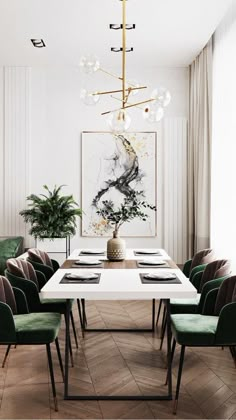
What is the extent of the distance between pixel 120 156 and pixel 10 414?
453 cm

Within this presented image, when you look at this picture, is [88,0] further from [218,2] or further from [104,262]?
[104,262]

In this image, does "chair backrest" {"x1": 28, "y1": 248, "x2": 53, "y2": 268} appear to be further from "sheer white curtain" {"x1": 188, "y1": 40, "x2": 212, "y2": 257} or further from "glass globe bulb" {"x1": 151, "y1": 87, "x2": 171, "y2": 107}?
"sheer white curtain" {"x1": 188, "y1": 40, "x2": 212, "y2": 257}

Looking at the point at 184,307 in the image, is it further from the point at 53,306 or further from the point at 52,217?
the point at 52,217

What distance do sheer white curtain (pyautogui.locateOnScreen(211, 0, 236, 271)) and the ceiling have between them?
0.19 metres

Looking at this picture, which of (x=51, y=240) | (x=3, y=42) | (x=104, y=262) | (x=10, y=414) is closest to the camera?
(x=10, y=414)

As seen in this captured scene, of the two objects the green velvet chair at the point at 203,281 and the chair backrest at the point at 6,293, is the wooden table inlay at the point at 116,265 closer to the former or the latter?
the green velvet chair at the point at 203,281

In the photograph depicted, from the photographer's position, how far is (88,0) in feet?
15.3

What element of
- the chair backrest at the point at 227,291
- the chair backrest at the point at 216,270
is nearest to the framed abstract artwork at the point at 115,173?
the chair backrest at the point at 216,270

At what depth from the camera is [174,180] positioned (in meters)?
7.14

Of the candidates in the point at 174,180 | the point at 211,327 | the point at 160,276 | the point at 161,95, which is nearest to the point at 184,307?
the point at 160,276

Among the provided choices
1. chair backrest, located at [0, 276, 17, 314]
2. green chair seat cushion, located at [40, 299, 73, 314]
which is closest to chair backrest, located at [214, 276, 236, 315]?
green chair seat cushion, located at [40, 299, 73, 314]

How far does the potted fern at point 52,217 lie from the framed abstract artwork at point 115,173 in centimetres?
44

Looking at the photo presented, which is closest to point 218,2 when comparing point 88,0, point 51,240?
point 88,0

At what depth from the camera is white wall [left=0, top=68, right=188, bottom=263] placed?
7.12 metres
